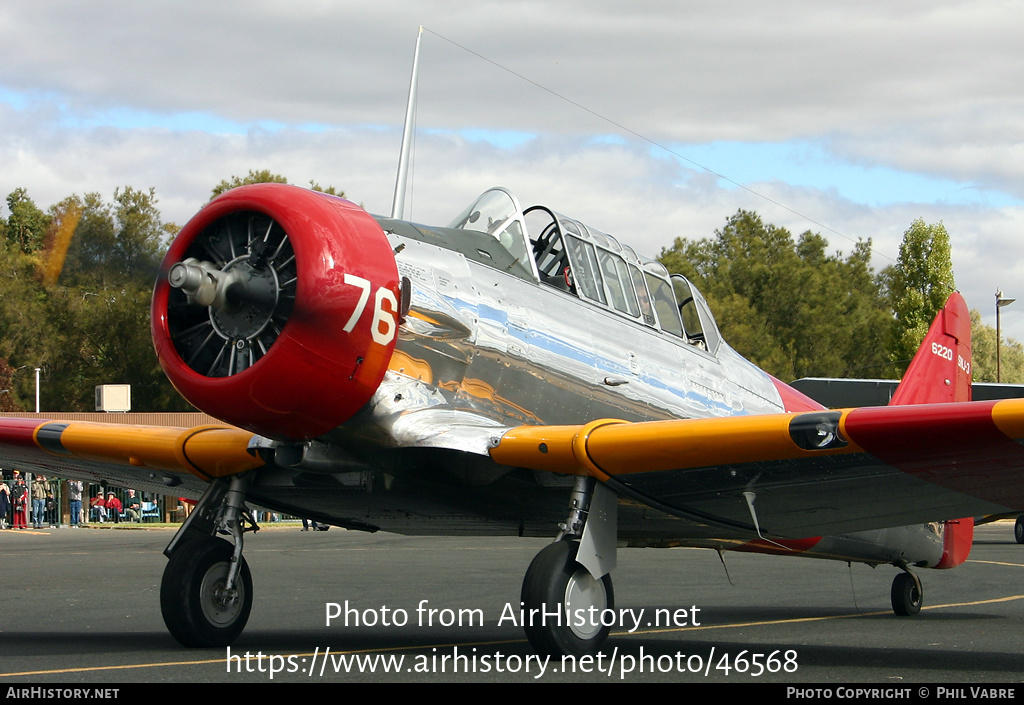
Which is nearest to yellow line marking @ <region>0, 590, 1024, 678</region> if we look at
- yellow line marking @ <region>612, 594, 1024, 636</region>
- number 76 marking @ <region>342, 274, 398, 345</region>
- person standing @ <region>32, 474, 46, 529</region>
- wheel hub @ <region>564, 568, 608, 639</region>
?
yellow line marking @ <region>612, 594, 1024, 636</region>

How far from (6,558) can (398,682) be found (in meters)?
16.2

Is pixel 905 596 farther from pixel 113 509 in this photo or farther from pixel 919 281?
pixel 919 281

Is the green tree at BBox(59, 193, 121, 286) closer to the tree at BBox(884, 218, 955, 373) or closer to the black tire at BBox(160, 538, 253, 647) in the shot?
the black tire at BBox(160, 538, 253, 647)

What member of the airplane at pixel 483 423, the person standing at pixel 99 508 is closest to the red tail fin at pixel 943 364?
the airplane at pixel 483 423

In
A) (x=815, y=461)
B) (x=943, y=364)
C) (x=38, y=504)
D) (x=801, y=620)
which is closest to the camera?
(x=815, y=461)

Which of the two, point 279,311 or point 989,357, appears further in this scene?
point 989,357

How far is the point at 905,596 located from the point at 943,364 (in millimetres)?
2509

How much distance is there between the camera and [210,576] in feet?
27.0

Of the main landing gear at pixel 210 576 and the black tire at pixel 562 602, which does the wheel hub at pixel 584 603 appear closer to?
the black tire at pixel 562 602

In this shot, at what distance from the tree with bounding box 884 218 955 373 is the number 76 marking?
4955cm

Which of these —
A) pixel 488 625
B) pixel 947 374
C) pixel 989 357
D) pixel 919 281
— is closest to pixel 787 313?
pixel 919 281

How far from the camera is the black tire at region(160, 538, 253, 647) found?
7.93m

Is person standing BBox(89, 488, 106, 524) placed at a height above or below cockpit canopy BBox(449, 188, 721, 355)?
below
